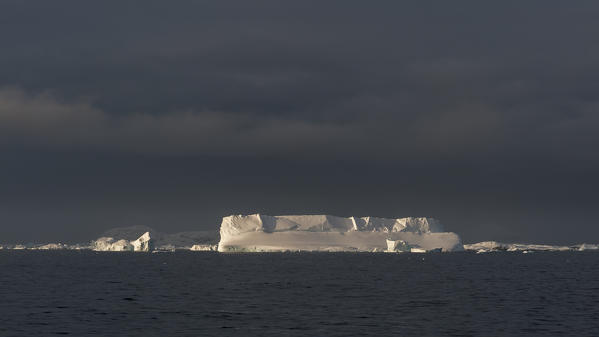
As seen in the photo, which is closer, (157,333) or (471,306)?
(157,333)

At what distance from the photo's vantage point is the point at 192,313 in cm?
4419

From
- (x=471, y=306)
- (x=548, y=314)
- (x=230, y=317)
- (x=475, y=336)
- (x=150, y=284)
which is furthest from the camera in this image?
(x=150, y=284)

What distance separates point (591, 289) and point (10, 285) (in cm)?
5355

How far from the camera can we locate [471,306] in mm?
49312

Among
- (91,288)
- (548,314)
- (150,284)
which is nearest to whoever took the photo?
(548,314)

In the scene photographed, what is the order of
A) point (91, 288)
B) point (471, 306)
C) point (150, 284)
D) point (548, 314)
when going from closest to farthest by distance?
point (548, 314) → point (471, 306) → point (91, 288) → point (150, 284)

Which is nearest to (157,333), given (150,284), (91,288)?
(91,288)

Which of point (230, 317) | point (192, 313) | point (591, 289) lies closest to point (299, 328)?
point (230, 317)

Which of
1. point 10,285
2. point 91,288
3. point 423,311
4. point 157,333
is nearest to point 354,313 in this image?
point 423,311

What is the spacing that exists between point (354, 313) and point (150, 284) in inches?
1241

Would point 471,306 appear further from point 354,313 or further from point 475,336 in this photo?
point 475,336

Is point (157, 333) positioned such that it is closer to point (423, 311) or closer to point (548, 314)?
point (423, 311)

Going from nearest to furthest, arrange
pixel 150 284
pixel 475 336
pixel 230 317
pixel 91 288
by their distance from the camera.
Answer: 1. pixel 475 336
2. pixel 230 317
3. pixel 91 288
4. pixel 150 284

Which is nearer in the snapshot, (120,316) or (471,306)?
(120,316)
